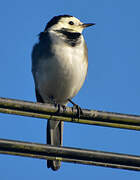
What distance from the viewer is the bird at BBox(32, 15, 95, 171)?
609 centimetres

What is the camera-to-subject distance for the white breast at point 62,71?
607 cm

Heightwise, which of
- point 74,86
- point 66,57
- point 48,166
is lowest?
point 48,166

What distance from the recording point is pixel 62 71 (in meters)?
6.17

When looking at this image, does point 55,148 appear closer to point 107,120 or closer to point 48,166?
point 107,120

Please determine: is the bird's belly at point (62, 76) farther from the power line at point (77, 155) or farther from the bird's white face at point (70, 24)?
the power line at point (77, 155)

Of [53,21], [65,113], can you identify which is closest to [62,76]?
[53,21]

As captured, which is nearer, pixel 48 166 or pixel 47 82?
pixel 48 166

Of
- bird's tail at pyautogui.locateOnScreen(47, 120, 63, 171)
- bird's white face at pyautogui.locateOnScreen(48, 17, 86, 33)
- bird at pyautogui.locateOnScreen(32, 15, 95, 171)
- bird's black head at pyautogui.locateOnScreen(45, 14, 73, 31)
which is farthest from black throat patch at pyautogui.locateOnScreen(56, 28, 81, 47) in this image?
bird's tail at pyautogui.locateOnScreen(47, 120, 63, 171)

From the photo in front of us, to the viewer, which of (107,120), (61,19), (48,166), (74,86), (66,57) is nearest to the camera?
(107,120)

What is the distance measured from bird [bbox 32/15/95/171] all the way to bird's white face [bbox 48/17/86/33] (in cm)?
5

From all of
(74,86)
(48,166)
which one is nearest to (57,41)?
(74,86)

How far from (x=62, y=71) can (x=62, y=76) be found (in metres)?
0.10

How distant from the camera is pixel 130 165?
276 centimetres

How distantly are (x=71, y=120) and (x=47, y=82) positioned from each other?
130 inches
